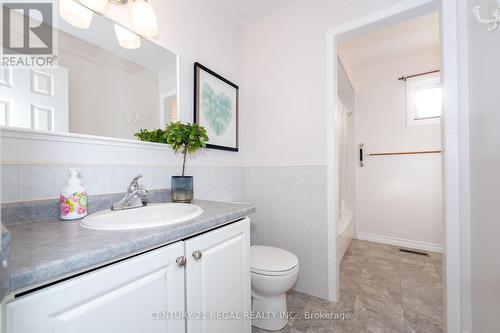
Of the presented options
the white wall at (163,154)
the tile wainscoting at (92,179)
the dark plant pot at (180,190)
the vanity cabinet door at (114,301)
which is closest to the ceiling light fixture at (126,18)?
the white wall at (163,154)

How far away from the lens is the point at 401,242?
261 centimetres

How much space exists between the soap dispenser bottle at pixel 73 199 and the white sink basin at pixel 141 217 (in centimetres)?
6

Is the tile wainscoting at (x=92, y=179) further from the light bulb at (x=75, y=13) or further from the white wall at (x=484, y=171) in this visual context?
the white wall at (x=484, y=171)

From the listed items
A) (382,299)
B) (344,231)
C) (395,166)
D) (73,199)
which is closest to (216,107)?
(73,199)

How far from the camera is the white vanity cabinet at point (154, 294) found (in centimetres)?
43

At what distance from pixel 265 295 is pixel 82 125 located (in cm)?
139

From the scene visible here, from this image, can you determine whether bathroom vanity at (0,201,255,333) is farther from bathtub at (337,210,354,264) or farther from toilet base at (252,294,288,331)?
bathtub at (337,210,354,264)

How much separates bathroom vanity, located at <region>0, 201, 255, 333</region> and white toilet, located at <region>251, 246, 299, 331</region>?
1.08ft

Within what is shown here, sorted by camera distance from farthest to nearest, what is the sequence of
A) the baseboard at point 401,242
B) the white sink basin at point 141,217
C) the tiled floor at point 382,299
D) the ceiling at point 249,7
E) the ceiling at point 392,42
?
the baseboard at point 401,242, the ceiling at point 392,42, the ceiling at point 249,7, the tiled floor at point 382,299, the white sink basin at point 141,217

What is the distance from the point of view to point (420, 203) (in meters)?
2.51

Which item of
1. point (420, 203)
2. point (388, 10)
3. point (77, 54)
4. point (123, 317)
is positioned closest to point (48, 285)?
point (123, 317)

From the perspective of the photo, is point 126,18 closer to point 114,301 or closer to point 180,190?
point 180,190

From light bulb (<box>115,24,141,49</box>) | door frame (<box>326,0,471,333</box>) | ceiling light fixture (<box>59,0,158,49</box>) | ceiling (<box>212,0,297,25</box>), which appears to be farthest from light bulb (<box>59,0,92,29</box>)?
door frame (<box>326,0,471,333</box>)

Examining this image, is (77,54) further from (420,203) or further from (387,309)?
(420,203)
